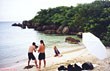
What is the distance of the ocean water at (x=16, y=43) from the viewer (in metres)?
3.19

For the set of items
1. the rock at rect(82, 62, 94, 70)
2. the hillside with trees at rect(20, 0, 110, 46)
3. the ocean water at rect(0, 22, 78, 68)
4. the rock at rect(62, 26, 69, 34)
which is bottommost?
the rock at rect(82, 62, 94, 70)

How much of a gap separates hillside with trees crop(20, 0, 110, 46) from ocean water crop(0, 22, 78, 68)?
0.49 feet

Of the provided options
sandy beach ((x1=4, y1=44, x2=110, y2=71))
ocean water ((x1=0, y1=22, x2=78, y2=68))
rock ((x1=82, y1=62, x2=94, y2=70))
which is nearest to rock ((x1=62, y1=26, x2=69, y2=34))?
ocean water ((x1=0, y1=22, x2=78, y2=68))

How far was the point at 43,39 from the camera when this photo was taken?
3.38 m

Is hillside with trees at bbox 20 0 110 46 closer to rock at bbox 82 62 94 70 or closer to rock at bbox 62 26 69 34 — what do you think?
rock at bbox 62 26 69 34

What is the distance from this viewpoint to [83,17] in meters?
3.54

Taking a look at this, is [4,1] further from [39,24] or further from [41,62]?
[41,62]

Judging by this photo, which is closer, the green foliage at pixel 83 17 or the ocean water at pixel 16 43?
the ocean water at pixel 16 43

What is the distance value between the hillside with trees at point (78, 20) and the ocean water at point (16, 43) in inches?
5.9

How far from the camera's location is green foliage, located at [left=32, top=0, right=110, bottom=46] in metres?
3.46

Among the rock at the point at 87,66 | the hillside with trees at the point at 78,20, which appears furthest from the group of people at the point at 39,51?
the rock at the point at 87,66

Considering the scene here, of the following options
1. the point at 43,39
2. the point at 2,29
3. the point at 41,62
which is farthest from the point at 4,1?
the point at 41,62

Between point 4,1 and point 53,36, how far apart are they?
2.70 ft

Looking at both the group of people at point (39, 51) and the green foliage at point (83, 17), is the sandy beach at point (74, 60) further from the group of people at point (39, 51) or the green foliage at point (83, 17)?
the green foliage at point (83, 17)
